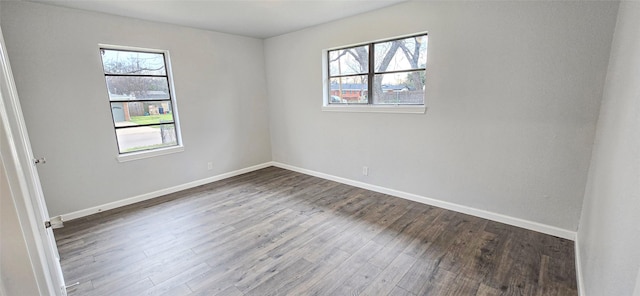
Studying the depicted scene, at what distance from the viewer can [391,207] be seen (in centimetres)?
332

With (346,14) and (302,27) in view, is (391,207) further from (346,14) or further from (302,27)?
(302,27)

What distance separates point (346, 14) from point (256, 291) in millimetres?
3322

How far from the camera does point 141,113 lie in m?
3.72

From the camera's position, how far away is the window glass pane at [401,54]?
10.5ft

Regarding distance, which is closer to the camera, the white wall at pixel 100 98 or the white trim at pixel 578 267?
the white trim at pixel 578 267

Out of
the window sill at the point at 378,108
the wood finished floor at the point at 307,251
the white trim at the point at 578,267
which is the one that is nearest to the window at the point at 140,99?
the wood finished floor at the point at 307,251

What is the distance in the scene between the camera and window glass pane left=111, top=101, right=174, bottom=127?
11.5 ft

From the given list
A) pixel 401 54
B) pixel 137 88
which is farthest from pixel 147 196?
pixel 401 54

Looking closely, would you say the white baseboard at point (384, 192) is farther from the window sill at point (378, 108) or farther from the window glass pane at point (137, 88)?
the window glass pane at point (137, 88)

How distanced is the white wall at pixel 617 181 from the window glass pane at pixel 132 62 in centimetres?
465

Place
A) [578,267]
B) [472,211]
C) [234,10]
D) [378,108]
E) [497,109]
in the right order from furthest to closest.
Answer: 1. [378,108]
2. [234,10]
3. [472,211]
4. [497,109]
5. [578,267]

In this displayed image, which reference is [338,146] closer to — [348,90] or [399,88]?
[348,90]

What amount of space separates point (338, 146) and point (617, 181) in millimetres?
3100

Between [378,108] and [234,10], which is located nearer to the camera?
[234,10]
